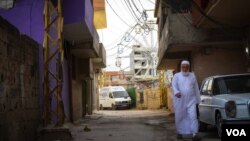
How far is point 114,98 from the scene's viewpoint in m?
49.3

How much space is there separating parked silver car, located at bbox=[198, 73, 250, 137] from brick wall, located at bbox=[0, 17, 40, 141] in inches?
174

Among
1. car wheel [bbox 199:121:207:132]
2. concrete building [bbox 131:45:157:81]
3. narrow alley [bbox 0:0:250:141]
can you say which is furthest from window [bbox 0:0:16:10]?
concrete building [bbox 131:45:157:81]

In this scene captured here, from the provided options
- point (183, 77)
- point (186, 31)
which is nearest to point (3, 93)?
point (183, 77)

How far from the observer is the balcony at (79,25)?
58.9 feet

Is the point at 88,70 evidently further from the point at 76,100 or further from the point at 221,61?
the point at 221,61

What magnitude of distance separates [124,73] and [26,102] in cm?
7684

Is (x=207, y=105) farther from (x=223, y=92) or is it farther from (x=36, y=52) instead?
(x=36, y=52)

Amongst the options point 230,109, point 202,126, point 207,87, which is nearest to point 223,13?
point 207,87

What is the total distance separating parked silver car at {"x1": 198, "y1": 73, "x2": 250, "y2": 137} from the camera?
10.2 meters

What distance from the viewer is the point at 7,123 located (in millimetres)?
9695

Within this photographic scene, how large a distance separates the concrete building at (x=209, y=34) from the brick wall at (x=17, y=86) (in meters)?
5.69

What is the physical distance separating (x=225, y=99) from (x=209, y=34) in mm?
7810

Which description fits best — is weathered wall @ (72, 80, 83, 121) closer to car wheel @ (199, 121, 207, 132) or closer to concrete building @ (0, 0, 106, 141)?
concrete building @ (0, 0, 106, 141)

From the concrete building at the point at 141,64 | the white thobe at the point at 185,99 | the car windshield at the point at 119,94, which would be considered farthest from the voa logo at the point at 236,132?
the concrete building at the point at 141,64
